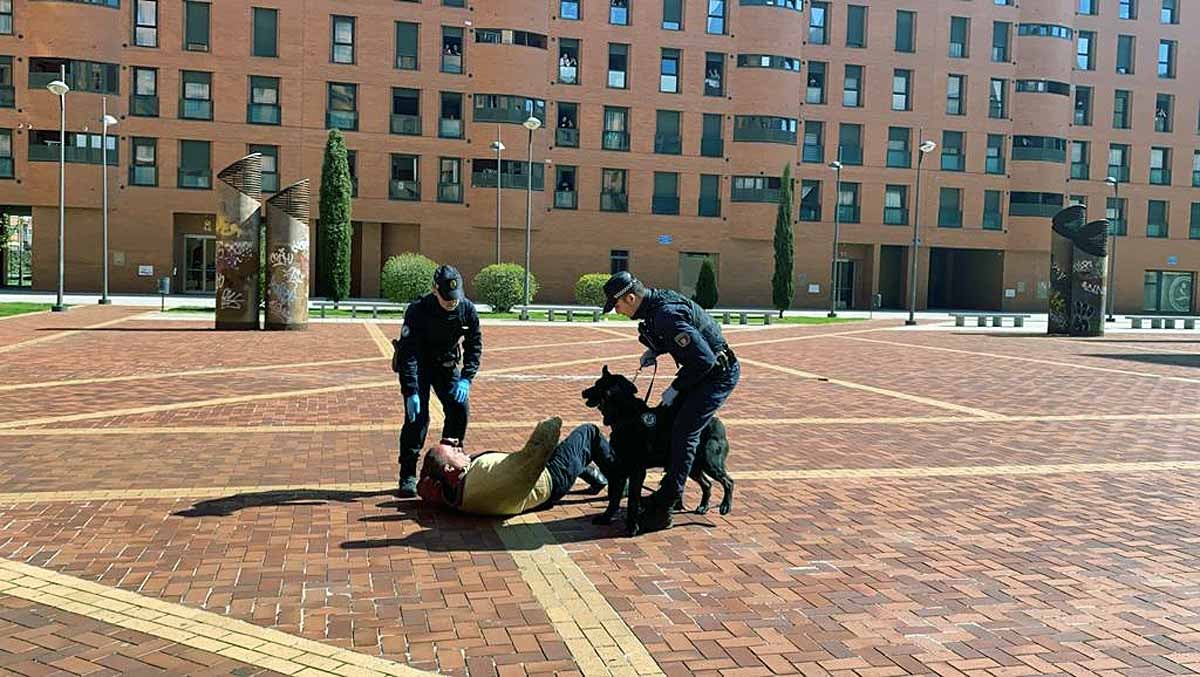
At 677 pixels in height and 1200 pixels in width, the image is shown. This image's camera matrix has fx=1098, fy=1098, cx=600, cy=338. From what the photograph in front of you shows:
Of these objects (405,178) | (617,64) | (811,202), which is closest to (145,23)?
(405,178)

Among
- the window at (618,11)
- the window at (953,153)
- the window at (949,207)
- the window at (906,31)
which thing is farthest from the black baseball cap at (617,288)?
the window at (953,153)

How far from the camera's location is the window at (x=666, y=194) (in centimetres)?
4950

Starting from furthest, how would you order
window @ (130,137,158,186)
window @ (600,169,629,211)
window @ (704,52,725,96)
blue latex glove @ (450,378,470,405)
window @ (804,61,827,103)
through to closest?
window @ (804,61,827,103) → window @ (704,52,725,96) → window @ (600,169,629,211) → window @ (130,137,158,186) → blue latex glove @ (450,378,470,405)

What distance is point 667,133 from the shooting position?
49.4 metres

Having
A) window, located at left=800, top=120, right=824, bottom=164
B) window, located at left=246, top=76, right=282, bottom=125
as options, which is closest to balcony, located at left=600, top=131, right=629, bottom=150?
window, located at left=800, top=120, right=824, bottom=164

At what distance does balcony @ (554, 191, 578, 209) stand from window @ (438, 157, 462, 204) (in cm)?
433

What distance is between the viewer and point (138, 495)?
7.66 m

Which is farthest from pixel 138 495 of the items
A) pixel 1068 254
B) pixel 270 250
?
pixel 1068 254

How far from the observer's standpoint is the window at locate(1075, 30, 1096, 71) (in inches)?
2197

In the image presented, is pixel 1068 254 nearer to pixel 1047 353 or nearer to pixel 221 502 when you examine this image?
pixel 1047 353

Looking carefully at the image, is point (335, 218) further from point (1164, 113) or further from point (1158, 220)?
point (1164, 113)

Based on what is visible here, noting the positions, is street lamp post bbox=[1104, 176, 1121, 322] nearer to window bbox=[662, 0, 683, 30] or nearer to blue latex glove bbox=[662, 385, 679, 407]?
window bbox=[662, 0, 683, 30]

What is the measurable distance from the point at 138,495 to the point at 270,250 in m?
18.0

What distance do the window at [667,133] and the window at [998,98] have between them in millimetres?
16202
